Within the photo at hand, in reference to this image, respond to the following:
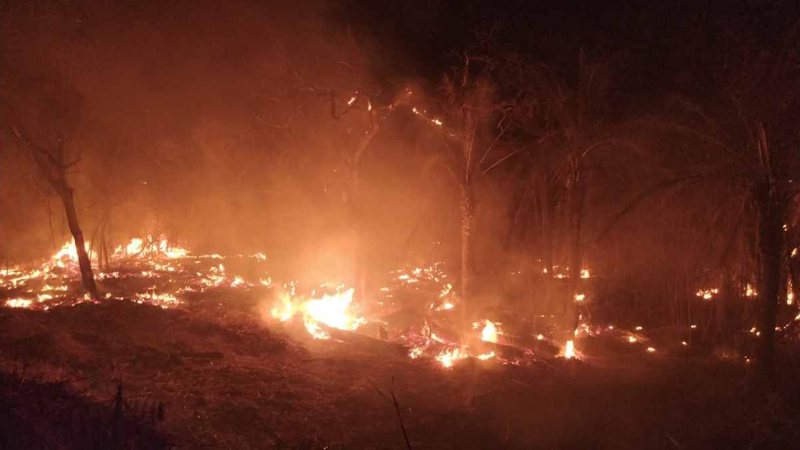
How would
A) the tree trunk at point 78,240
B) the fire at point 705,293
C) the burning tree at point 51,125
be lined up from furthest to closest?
1. the tree trunk at point 78,240
2. the burning tree at point 51,125
3. the fire at point 705,293

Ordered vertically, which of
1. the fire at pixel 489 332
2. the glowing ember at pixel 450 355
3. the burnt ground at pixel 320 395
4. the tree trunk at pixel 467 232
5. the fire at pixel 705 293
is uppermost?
the tree trunk at pixel 467 232

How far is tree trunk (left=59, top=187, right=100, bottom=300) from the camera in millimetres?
16848

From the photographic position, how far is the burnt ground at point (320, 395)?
838cm

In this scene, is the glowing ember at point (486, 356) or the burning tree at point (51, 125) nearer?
the glowing ember at point (486, 356)

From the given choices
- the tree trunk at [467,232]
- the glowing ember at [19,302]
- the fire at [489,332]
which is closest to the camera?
the fire at [489,332]

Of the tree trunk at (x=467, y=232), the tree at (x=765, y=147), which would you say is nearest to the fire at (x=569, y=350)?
the tree trunk at (x=467, y=232)

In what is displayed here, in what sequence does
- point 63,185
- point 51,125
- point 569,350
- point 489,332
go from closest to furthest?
point 569,350
point 489,332
point 63,185
point 51,125

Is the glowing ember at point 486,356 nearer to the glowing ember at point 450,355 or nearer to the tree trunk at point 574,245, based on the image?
the glowing ember at point 450,355

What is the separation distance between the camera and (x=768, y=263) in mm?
11773

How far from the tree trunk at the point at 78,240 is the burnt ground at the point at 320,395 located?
230 cm

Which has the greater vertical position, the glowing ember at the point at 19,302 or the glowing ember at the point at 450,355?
the glowing ember at the point at 19,302

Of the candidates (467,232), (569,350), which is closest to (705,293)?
(569,350)

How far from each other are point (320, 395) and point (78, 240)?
10214 millimetres

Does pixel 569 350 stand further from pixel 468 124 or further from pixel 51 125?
pixel 51 125
